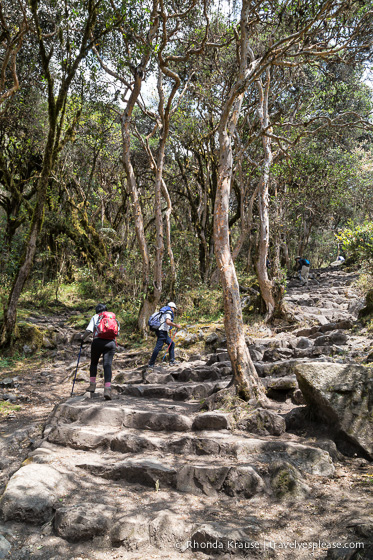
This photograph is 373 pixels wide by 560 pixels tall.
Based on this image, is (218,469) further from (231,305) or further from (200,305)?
(200,305)

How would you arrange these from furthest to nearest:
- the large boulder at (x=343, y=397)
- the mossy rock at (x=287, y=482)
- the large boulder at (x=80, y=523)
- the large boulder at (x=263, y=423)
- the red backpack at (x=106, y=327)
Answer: the red backpack at (x=106, y=327) < the large boulder at (x=263, y=423) < the large boulder at (x=343, y=397) < the mossy rock at (x=287, y=482) < the large boulder at (x=80, y=523)

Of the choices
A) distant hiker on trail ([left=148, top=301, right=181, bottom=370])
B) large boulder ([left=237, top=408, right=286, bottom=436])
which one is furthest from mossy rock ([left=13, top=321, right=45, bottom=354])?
large boulder ([left=237, top=408, right=286, bottom=436])

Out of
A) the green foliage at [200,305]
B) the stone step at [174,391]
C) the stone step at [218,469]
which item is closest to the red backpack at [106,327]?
the stone step at [174,391]

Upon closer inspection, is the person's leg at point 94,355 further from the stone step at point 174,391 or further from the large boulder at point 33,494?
the large boulder at point 33,494

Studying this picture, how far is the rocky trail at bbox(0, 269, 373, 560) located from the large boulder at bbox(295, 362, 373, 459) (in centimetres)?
1

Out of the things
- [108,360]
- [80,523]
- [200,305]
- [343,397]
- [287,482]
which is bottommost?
[80,523]

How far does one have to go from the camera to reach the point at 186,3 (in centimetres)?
1371

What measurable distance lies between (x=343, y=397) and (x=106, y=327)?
428 centimetres

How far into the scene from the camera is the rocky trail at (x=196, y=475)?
365cm

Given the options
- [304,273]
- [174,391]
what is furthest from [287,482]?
[304,273]

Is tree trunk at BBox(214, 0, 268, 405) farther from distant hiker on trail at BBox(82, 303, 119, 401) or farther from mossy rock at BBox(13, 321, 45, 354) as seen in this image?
mossy rock at BBox(13, 321, 45, 354)

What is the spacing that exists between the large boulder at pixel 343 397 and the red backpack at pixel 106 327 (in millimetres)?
3532

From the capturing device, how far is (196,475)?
186 inches

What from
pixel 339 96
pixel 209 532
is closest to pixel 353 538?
pixel 209 532
